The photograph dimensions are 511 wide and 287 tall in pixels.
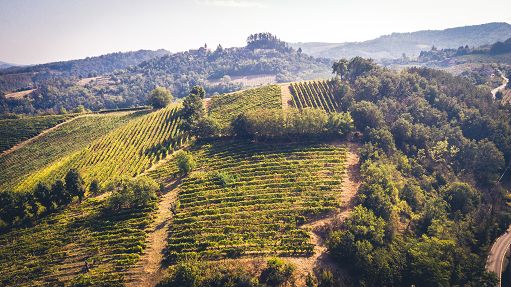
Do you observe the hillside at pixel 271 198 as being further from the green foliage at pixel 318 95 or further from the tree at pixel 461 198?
the green foliage at pixel 318 95

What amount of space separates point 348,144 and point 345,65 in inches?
2196

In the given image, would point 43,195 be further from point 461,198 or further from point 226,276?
point 461,198

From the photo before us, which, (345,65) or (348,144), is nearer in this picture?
(348,144)

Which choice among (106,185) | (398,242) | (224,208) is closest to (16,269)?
(106,185)

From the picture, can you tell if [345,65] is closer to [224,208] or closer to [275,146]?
[275,146]

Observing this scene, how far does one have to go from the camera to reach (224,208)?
196 feet

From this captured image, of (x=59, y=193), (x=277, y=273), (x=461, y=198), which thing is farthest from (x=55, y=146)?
(x=461, y=198)

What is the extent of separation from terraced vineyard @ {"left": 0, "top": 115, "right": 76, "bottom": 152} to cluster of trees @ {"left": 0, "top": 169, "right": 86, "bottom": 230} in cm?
6042

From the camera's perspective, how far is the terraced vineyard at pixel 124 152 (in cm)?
8150

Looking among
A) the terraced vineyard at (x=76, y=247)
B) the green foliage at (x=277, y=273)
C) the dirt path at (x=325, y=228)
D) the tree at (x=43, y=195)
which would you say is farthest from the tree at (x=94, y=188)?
the dirt path at (x=325, y=228)

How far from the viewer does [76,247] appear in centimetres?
5328

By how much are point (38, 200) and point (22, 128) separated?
242ft

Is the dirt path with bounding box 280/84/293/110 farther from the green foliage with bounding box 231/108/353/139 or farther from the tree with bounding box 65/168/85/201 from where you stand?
the tree with bounding box 65/168/85/201

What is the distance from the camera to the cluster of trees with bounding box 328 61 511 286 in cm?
4897
